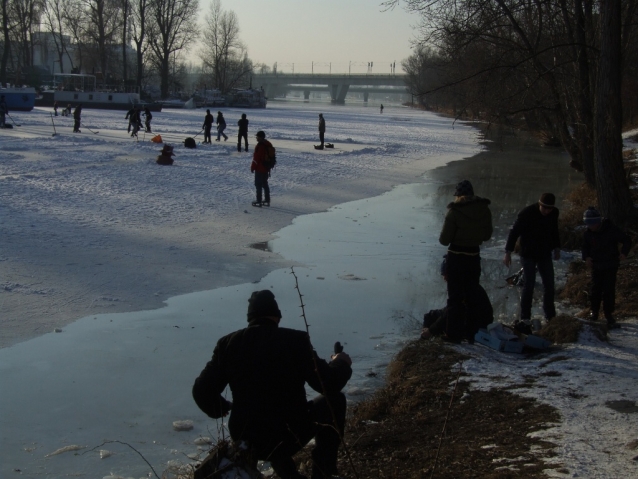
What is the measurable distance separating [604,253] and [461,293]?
66.6 inches

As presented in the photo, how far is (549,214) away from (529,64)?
1050 cm

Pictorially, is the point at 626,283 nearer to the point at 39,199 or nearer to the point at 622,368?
the point at 622,368

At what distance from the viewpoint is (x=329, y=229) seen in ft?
44.8

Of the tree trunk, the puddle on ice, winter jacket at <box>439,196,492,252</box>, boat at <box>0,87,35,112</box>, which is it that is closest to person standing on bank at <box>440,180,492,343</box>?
winter jacket at <box>439,196,492,252</box>

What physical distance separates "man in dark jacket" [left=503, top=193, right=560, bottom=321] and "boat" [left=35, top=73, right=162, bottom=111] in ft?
206

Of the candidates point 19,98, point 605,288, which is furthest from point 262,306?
point 19,98

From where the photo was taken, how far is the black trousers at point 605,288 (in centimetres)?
766

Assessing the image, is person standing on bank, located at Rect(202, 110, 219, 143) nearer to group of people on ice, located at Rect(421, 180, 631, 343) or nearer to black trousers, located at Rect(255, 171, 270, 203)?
black trousers, located at Rect(255, 171, 270, 203)

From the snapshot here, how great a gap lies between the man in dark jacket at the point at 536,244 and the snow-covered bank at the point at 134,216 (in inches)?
143

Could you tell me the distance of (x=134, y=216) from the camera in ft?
45.8

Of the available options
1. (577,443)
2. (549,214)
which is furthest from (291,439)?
(549,214)

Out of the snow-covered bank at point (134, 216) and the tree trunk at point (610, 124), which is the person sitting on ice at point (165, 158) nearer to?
the snow-covered bank at point (134, 216)

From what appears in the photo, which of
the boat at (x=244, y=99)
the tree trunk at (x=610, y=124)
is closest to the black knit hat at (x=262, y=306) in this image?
the tree trunk at (x=610, y=124)

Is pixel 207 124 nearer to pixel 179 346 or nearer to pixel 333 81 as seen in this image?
pixel 179 346
